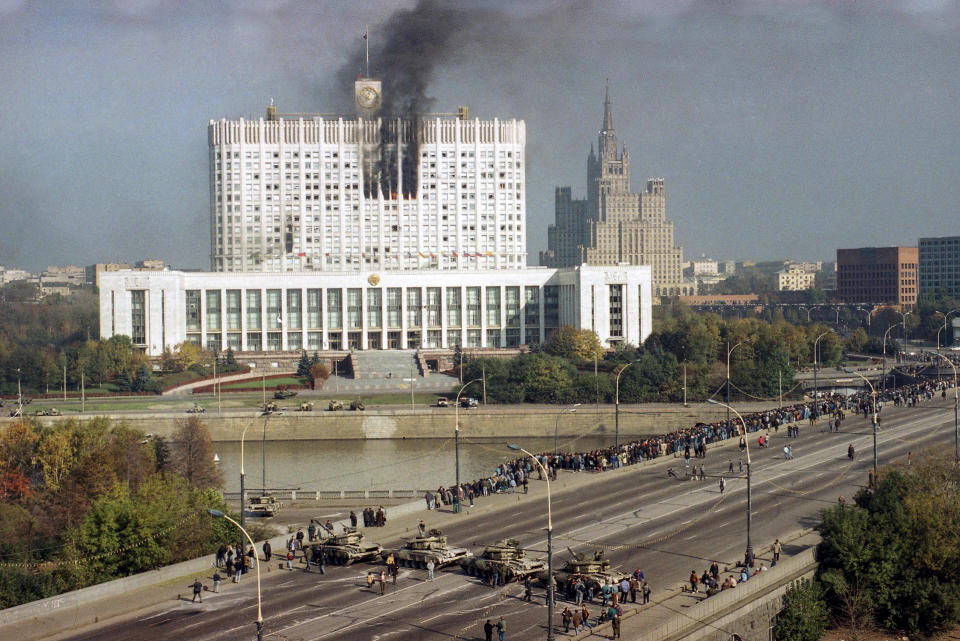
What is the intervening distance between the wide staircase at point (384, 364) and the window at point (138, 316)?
1172 inches

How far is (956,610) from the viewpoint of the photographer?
54031 millimetres

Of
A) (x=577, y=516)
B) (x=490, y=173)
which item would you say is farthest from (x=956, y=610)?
(x=490, y=173)

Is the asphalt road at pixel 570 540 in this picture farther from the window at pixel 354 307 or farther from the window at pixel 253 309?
the window at pixel 253 309

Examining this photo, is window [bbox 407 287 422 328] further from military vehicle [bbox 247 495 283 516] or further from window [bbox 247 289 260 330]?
military vehicle [bbox 247 495 283 516]

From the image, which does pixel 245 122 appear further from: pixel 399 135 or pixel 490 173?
pixel 490 173

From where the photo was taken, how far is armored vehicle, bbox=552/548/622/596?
4581cm

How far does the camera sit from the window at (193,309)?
166375 millimetres

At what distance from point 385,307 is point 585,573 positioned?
12715 cm

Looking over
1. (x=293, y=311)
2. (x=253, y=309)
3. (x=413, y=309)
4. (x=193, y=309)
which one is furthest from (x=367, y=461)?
(x=413, y=309)

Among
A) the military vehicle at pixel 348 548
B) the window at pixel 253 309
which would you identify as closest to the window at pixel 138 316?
the window at pixel 253 309

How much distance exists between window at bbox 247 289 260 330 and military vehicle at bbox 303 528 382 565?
118 metres

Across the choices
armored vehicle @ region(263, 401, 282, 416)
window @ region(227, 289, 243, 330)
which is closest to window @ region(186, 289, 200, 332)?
window @ region(227, 289, 243, 330)

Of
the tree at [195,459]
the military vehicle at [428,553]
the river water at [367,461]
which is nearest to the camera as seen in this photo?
the military vehicle at [428,553]

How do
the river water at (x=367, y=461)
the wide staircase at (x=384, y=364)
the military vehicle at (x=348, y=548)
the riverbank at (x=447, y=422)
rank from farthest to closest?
1. the wide staircase at (x=384, y=364)
2. the riverbank at (x=447, y=422)
3. the river water at (x=367, y=461)
4. the military vehicle at (x=348, y=548)
